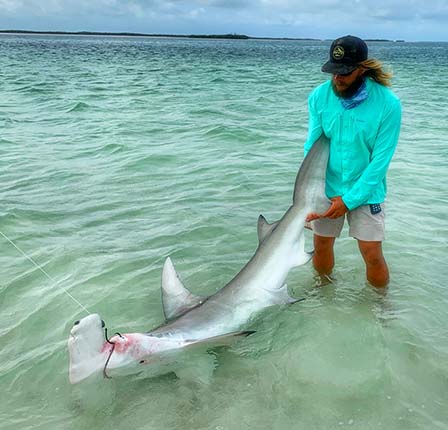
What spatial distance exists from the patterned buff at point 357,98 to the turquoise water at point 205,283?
1.83 metres

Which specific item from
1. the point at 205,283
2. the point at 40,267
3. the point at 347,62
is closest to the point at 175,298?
the point at 205,283

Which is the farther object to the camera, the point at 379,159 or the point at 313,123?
the point at 313,123

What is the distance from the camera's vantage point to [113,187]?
8914mm

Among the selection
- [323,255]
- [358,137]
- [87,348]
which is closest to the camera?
[87,348]

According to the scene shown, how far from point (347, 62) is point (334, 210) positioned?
113 cm

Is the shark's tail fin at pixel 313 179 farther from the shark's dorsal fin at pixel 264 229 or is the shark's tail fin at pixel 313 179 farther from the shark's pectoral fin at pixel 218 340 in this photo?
the shark's pectoral fin at pixel 218 340

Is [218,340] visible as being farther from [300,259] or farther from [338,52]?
[338,52]

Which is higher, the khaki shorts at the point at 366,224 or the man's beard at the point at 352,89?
the man's beard at the point at 352,89

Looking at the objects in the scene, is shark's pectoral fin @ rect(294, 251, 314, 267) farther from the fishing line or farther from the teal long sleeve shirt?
the fishing line

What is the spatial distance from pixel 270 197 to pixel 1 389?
5.38 metres

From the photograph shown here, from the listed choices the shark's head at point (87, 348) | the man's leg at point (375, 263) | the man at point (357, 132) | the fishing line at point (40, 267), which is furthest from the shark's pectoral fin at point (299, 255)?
the fishing line at point (40, 267)

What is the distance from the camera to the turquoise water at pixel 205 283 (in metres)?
3.75

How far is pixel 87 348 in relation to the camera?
338 cm

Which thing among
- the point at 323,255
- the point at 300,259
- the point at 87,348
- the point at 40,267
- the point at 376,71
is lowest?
the point at 40,267
